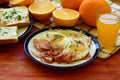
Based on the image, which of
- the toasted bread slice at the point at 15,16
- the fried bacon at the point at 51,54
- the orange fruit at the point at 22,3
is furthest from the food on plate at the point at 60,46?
the orange fruit at the point at 22,3

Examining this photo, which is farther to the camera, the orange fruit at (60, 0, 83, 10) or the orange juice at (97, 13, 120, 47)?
the orange fruit at (60, 0, 83, 10)

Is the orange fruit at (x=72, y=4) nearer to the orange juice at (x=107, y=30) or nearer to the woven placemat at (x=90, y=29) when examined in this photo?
the woven placemat at (x=90, y=29)

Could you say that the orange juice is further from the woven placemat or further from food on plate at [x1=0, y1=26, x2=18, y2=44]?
food on plate at [x1=0, y1=26, x2=18, y2=44]

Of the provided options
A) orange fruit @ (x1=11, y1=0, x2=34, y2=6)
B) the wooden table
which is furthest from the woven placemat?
orange fruit @ (x1=11, y1=0, x2=34, y2=6)

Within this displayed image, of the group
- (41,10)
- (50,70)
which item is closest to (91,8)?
(41,10)

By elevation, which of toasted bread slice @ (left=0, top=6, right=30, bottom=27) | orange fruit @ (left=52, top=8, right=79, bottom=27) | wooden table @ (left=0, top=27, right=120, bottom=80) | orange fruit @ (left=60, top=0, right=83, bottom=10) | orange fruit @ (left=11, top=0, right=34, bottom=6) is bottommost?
wooden table @ (left=0, top=27, right=120, bottom=80)

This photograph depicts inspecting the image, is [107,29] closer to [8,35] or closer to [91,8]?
[91,8]
